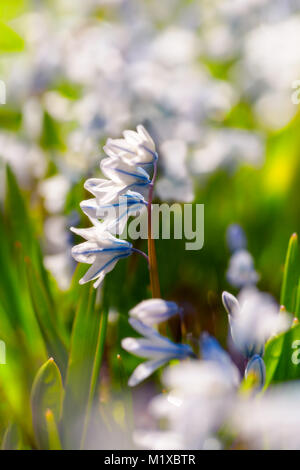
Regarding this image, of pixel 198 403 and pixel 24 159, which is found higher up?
pixel 24 159

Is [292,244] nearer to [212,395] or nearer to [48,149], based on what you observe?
[212,395]

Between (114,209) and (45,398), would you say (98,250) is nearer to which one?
(114,209)

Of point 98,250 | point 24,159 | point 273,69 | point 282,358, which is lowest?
point 282,358

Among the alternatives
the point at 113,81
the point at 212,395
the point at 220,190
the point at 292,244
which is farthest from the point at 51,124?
the point at 212,395

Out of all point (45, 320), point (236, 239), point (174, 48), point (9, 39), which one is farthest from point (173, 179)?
point (9, 39)

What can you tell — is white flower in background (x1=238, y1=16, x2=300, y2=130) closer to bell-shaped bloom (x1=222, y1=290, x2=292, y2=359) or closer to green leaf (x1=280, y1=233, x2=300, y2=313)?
green leaf (x1=280, y1=233, x2=300, y2=313)
